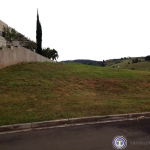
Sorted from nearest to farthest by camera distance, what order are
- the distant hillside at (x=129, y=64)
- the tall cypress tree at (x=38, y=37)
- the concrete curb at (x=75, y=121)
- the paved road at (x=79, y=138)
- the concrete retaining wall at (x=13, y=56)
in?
the paved road at (x=79, y=138) → the concrete curb at (x=75, y=121) → the concrete retaining wall at (x=13, y=56) → the tall cypress tree at (x=38, y=37) → the distant hillside at (x=129, y=64)

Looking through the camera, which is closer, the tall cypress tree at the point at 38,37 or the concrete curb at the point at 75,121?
the concrete curb at the point at 75,121

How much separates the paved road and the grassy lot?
3.24ft

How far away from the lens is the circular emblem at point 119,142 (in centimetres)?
412

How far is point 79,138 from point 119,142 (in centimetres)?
106

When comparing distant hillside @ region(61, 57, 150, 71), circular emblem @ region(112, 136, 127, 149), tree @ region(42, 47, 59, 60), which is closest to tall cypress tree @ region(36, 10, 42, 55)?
tree @ region(42, 47, 59, 60)

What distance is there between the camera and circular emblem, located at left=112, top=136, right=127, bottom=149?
4.12 metres

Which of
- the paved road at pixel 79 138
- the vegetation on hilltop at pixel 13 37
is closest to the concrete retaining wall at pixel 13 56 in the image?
the paved road at pixel 79 138

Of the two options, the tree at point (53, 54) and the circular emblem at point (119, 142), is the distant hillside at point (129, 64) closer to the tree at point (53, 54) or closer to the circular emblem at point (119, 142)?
the tree at point (53, 54)

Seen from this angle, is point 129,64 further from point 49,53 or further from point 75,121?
point 75,121

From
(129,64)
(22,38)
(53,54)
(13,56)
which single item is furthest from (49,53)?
(129,64)

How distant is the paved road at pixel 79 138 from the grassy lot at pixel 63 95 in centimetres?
99

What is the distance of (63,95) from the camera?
961cm

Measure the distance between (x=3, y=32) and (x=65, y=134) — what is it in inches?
1212

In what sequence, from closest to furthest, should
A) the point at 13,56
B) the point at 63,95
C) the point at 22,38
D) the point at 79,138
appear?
the point at 79,138 → the point at 63,95 → the point at 13,56 → the point at 22,38
